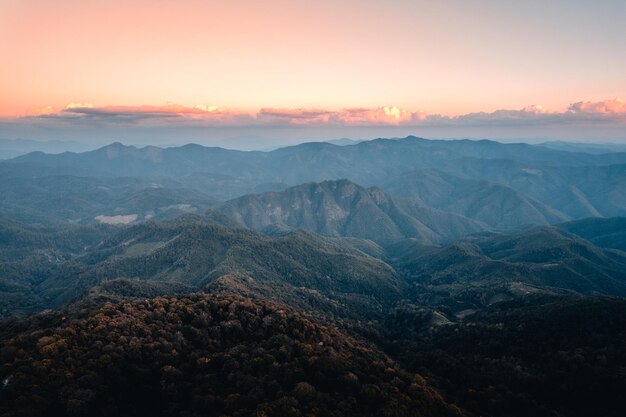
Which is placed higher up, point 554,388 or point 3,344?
point 3,344

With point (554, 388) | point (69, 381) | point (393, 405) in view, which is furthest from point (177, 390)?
point (554, 388)

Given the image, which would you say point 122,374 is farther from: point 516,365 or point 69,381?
point 516,365

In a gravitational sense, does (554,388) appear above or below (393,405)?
below

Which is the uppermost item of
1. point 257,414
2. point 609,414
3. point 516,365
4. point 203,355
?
point 257,414

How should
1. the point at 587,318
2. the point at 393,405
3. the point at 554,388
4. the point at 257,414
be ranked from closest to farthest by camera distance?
the point at 257,414, the point at 393,405, the point at 554,388, the point at 587,318

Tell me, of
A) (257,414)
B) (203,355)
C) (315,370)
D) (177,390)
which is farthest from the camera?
(203,355)

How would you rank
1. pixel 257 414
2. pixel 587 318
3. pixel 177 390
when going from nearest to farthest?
pixel 257 414
pixel 177 390
pixel 587 318

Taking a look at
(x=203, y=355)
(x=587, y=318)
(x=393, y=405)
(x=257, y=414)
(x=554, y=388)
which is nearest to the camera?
(x=257, y=414)

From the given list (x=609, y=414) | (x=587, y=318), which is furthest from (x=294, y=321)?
(x=587, y=318)

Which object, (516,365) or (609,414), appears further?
(516,365)

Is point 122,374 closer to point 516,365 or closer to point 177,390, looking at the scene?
point 177,390
